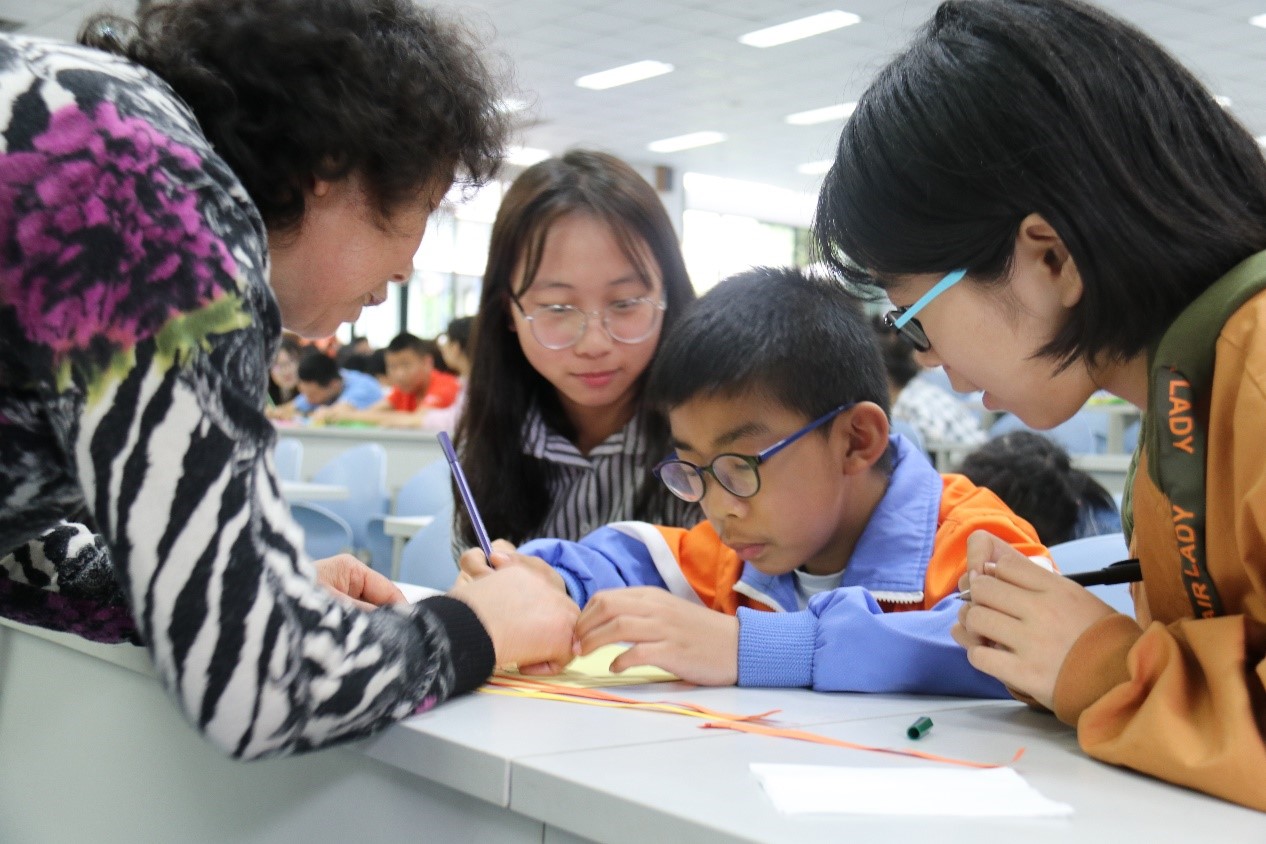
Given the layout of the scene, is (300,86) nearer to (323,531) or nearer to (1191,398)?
(1191,398)

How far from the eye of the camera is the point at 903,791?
678mm

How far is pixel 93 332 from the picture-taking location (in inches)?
27.6

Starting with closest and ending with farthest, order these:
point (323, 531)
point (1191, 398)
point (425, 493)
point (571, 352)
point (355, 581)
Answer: point (1191, 398)
point (355, 581)
point (571, 352)
point (425, 493)
point (323, 531)

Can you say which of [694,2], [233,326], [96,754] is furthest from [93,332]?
[694,2]

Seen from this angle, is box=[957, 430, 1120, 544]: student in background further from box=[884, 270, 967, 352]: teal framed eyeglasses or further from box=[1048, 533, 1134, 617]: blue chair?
box=[884, 270, 967, 352]: teal framed eyeglasses

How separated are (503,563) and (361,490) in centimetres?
337

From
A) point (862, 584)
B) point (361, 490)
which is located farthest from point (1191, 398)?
point (361, 490)

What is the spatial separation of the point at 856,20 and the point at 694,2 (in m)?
1.07

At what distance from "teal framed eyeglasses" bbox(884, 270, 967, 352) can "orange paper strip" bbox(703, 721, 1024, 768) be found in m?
0.34

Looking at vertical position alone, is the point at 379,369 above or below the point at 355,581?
below

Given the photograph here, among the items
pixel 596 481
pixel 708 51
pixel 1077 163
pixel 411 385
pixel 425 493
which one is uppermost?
pixel 1077 163

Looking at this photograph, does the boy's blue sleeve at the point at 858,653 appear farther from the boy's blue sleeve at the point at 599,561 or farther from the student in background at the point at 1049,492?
the student in background at the point at 1049,492

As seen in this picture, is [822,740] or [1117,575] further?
[1117,575]

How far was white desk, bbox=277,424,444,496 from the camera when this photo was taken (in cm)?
548
